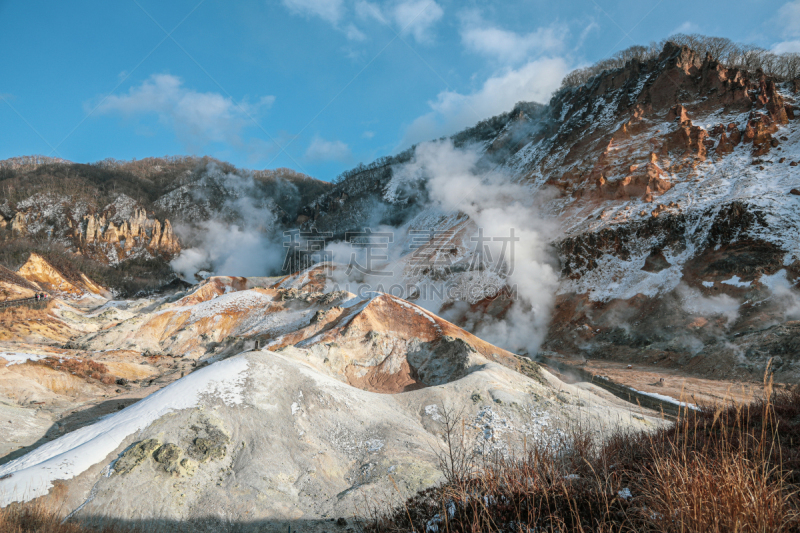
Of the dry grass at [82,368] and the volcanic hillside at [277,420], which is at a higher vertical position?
the volcanic hillside at [277,420]

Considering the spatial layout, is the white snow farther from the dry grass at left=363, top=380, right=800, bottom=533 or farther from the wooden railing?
the wooden railing

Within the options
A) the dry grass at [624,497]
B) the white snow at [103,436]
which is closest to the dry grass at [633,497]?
the dry grass at [624,497]

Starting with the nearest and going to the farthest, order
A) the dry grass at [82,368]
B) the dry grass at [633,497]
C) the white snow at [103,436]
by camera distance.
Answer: the dry grass at [633,497] < the white snow at [103,436] < the dry grass at [82,368]

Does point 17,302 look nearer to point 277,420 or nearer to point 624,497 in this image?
point 277,420

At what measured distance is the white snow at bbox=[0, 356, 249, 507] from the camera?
642cm

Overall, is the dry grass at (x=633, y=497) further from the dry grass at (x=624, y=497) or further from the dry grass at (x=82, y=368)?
the dry grass at (x=82, y=368)

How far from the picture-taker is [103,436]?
7859 millimetres

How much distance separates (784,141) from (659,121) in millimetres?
11072

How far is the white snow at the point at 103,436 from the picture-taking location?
253 inches

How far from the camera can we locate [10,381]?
15320 millimetres

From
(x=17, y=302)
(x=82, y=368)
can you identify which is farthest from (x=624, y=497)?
(x=17, y=302)

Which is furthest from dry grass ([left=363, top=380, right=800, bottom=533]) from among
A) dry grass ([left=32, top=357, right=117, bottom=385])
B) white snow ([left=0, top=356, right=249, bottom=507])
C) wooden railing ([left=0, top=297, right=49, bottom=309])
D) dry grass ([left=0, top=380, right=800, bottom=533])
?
wooden railing ([left=0, top=297, right=49, bottom=309])

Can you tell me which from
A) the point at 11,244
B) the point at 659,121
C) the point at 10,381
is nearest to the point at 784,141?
the point at 659,121

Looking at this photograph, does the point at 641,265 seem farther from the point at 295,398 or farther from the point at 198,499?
the point at 198,499
